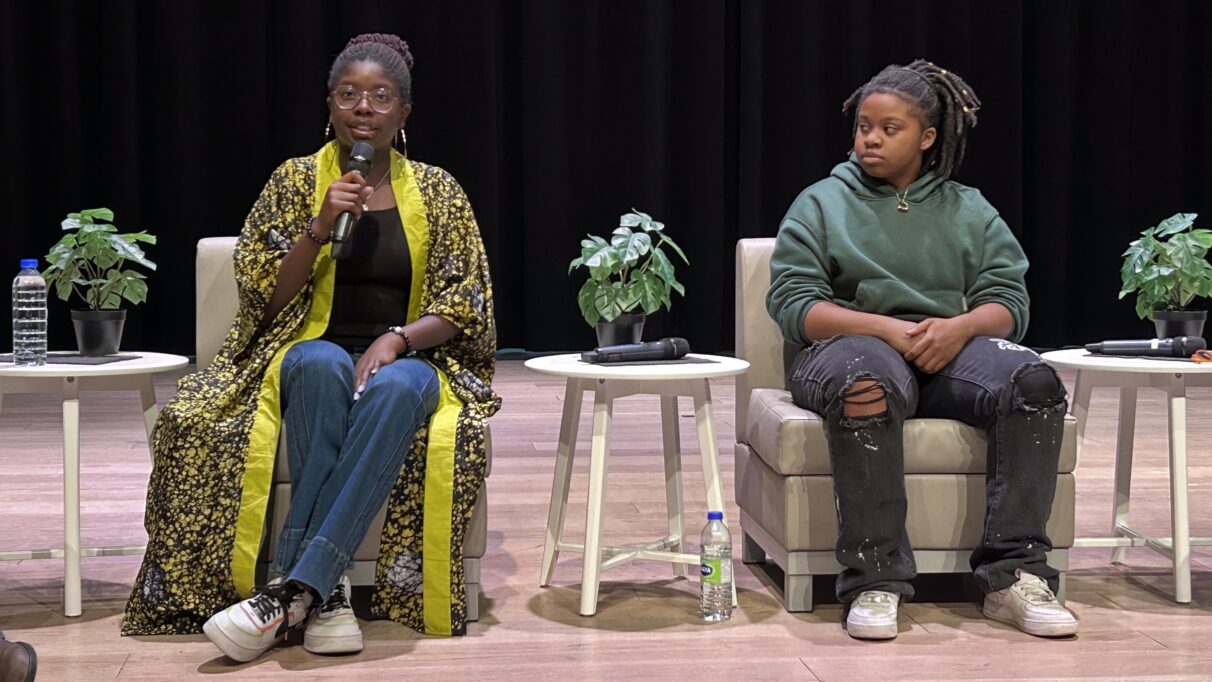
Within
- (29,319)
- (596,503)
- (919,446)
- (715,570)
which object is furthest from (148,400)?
(919,446)

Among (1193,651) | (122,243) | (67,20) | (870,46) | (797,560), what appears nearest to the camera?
(1193,651)

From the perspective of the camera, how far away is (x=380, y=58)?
2811 millimetres

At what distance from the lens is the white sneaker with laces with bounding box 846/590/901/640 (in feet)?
8.18

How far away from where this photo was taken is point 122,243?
287 centimetres

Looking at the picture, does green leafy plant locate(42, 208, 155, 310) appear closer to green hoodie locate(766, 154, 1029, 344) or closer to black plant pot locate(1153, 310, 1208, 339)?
green hoodie locate(766, 154, 1029, 344)

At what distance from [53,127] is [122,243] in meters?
4.50

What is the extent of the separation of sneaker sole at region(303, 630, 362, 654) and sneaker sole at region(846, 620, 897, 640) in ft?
2.88

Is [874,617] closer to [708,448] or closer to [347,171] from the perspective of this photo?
[708,448]

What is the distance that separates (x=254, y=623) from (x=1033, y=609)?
4.52 feet


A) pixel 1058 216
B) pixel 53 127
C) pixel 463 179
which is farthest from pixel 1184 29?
pixel 53 127

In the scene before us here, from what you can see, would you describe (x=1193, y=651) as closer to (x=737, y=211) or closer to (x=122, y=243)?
(x=122, y=243)

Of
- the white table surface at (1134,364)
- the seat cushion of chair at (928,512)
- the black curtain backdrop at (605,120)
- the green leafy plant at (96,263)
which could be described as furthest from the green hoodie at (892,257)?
the black curtain backdrop at (605,120)

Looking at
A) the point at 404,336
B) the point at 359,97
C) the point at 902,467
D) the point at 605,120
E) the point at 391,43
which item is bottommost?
the point at 902,467

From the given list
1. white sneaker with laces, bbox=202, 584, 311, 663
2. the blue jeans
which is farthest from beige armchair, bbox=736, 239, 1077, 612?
white sneaker with laces, bbox=202, 584, 311, 663
